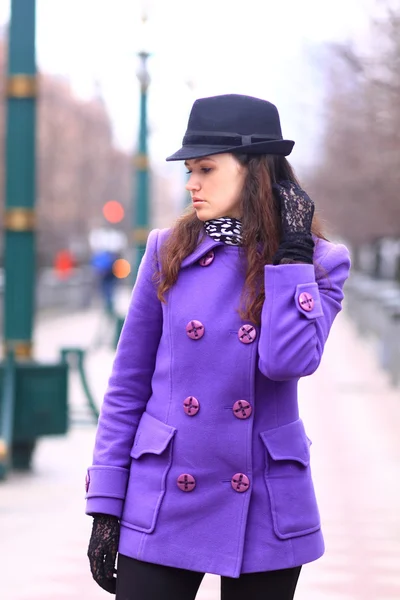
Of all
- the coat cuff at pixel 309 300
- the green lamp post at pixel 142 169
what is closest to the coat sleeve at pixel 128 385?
the coat cuff at pixel 309 300

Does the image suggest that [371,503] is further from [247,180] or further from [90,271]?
[90,271]

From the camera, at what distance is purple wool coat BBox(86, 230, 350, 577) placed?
306cm

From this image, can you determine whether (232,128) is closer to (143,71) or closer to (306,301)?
(306,301)

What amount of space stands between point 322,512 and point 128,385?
5219mm

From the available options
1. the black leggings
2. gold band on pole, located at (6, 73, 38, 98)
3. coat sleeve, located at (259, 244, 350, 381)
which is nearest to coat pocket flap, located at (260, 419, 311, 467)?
coat sleeve, located at (259, 244, 350, 381)

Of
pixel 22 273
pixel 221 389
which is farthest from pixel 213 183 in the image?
pixel 22 273

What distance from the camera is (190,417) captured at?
3102 millimetres

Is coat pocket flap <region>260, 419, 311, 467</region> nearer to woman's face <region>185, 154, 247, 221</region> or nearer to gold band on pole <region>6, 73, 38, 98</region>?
woman's face <region>185, 154, 247, 221</region>

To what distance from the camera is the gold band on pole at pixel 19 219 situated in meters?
9.93

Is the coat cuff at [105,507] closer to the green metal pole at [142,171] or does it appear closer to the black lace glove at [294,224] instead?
the black lace glove at [294,224]

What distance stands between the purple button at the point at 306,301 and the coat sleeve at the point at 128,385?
0.35 metres

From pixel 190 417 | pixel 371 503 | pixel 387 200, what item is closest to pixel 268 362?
pixel 190 417

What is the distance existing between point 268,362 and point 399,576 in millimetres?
3890

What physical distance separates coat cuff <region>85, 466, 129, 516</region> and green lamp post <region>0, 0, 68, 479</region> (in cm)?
640
